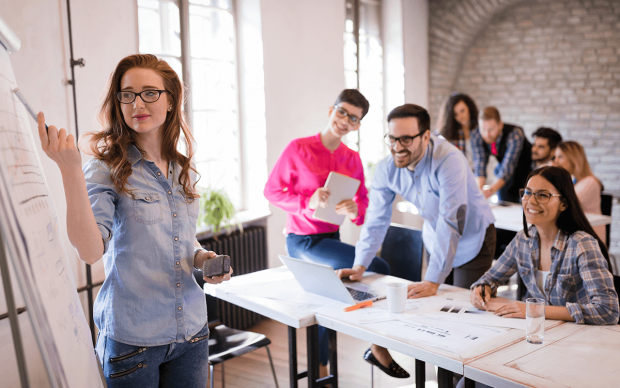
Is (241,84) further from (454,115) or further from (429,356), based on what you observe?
(429,356)

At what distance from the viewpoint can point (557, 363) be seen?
151 centimetres

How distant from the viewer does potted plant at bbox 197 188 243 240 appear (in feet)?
11.8

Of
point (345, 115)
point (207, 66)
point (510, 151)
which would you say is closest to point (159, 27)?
point (207, 66)

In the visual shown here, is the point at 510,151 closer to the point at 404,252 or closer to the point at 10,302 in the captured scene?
the point at 404,252

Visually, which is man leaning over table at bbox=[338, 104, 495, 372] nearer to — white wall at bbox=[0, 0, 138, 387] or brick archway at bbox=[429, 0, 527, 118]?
white wall at bbox=[0, 0, 138, 387]

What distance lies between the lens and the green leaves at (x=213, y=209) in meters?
3.60

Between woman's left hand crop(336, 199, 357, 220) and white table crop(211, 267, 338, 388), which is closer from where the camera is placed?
white table crop(211, 267, 338, 388)

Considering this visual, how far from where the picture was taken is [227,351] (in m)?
2.52

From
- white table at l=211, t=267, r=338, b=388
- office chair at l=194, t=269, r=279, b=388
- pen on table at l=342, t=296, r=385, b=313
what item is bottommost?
office chair at l=194, t=269, r=279, b=388

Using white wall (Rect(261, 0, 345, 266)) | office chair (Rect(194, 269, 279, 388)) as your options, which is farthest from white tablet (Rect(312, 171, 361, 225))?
white wall (Rect(261, 0, 345, 266))

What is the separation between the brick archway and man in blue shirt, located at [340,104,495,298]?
13.9 feet

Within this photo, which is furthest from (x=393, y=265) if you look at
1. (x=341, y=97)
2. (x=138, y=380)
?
(x=138, y=380)

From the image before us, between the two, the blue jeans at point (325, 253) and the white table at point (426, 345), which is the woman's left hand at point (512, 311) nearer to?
the white table at point (426, 345)

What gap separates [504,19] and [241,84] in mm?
4067
